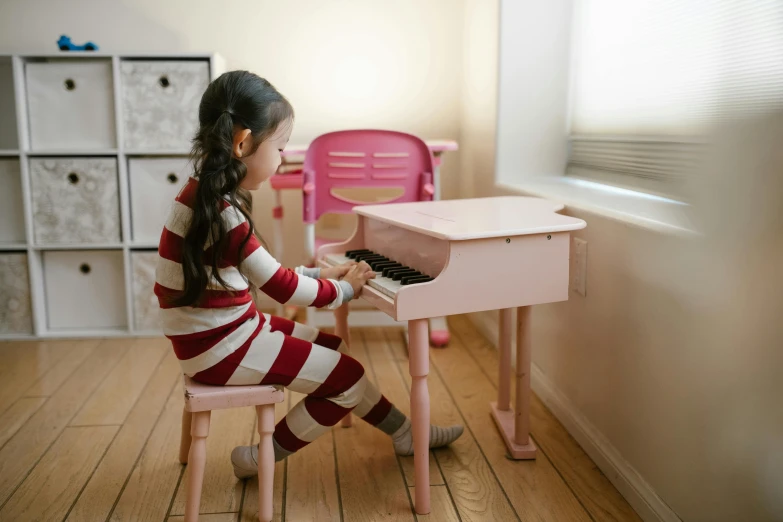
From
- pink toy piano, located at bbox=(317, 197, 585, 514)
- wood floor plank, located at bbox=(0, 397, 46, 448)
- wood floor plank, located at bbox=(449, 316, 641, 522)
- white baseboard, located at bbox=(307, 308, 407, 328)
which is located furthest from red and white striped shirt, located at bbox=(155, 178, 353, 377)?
white baseboard, located at bbox=(307, 308, 407, 328)

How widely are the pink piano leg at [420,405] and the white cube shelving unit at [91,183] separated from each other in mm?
1680

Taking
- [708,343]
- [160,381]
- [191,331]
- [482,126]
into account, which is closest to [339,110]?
[482,126]

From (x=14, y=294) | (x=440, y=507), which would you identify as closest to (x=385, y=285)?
(x=440, y=507)

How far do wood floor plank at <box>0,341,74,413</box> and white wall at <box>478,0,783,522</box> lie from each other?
1845 mm

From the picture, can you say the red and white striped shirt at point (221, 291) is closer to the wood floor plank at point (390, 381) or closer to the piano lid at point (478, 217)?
the piano lid at point (478, 217)

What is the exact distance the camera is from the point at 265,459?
1.64 meters

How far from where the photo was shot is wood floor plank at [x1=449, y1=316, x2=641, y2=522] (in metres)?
1.72

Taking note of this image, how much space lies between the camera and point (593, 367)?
2.00 meters

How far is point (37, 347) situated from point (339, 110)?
1688mm

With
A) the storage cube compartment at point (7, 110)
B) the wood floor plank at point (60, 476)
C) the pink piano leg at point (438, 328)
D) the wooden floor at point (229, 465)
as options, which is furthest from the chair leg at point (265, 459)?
the storage cube compartment at point (7, 110)

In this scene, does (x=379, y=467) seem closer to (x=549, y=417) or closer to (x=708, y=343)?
(x=549, y=417)

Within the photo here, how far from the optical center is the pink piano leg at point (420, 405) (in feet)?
5.43

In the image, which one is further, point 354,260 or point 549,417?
point 549,417

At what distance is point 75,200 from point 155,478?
1.60 metres
